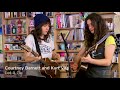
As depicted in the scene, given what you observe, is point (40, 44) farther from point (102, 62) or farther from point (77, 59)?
point (102, 62)

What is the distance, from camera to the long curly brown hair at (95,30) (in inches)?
138

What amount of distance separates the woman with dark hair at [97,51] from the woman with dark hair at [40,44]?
0.40 metres

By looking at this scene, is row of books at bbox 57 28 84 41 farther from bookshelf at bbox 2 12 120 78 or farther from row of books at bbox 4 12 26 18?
row of books at bbox 4 12 26 18

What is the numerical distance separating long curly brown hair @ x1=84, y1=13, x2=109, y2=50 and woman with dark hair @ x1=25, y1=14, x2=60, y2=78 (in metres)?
0.48

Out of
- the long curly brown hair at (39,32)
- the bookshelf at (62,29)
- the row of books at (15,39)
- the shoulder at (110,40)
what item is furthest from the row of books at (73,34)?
the row of books at (15,39)

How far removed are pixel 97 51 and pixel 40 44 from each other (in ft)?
2.59

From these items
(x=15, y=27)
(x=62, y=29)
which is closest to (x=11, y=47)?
(x=15, y=27)

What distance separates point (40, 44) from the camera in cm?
359

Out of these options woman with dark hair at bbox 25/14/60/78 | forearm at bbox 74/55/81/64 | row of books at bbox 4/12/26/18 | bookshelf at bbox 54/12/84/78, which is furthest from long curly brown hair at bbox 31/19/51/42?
forearm at bbox 74/55/81/64
